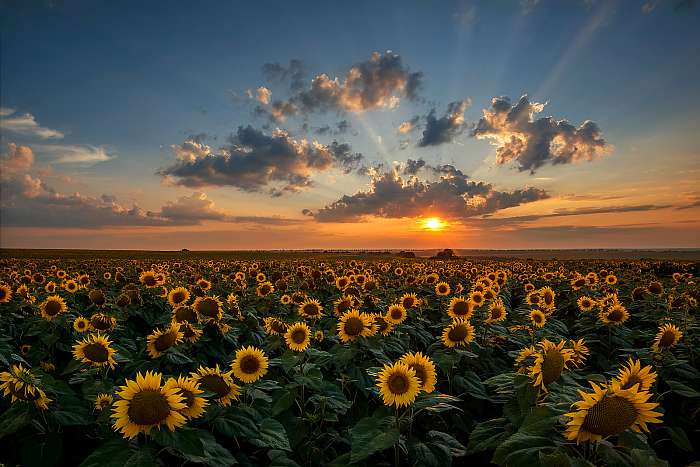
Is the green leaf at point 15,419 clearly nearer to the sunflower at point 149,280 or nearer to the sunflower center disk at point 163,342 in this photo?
the sunflower center disk at point 163,342

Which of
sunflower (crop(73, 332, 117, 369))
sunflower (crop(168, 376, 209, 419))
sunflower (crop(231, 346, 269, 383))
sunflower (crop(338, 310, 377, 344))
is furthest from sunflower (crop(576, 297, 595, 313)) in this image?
sunflower (crop(73, 332, 117, 369))

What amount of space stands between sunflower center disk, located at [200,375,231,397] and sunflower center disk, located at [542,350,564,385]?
278 cm

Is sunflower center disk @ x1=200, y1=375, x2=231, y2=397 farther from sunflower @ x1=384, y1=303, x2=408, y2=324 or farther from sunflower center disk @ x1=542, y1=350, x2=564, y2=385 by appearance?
sunflower @ x1=384, y1=303, x2=408, y2=324

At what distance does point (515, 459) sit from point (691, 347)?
605 centimetres

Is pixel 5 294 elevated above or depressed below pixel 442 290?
above

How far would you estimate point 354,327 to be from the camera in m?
6.09

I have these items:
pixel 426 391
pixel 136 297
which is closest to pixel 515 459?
pixel 426 391

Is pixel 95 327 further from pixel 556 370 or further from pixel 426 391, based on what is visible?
pixel 556 370

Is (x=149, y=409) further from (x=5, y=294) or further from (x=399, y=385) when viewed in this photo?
(x=5, y=294)

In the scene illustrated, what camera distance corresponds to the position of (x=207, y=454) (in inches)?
109

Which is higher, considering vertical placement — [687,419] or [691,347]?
[691,347]

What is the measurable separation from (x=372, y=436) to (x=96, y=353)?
3412 millimetres

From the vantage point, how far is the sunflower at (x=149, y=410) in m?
2.74

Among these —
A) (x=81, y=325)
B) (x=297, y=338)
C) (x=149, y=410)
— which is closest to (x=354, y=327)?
(x=297, y=338)
